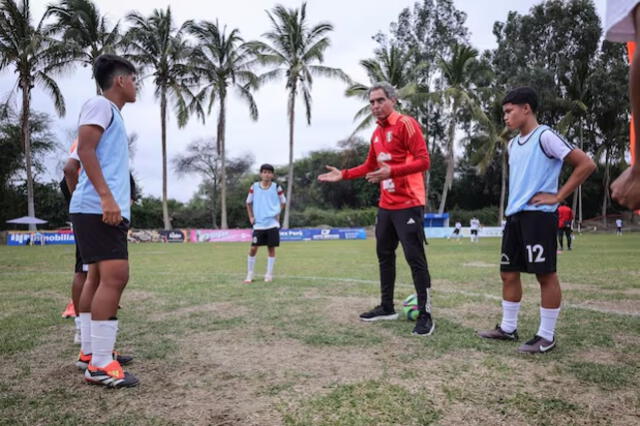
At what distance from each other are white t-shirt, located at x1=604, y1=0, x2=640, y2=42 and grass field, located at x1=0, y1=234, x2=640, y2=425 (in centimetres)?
173

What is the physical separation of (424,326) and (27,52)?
31467mm

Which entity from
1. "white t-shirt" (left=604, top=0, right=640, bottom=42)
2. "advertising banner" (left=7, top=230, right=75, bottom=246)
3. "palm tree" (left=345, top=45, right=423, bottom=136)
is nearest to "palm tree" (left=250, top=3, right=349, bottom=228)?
"palm tree" (left=345, top=45, right=423, bottom=136)

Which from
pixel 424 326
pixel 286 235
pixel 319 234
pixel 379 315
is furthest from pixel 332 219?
pixel 424 326

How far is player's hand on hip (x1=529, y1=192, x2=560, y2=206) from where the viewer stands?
3.36 metres

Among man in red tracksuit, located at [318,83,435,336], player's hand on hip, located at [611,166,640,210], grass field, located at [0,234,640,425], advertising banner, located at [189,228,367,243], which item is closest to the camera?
player's hand on hip, located at [611,166,640,210]

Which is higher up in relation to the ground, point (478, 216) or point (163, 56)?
point (163, 56)

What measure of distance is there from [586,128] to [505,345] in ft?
151

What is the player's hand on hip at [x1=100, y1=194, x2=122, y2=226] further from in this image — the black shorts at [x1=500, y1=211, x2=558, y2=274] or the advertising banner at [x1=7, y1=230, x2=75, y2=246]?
the advertising banner at [x1=7, y1=230, x2=75, y2=246]

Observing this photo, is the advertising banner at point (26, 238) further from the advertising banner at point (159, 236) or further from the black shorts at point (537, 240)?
the black shorts at point (537, 240)

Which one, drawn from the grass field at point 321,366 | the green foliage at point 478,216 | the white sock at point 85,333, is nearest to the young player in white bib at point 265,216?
the grass field at point 321,366

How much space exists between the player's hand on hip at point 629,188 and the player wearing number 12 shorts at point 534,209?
91.7 inches

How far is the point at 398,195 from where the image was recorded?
4.33 meters

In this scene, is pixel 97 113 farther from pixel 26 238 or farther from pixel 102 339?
pixel 26 238

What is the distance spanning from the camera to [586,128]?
1630 inches
